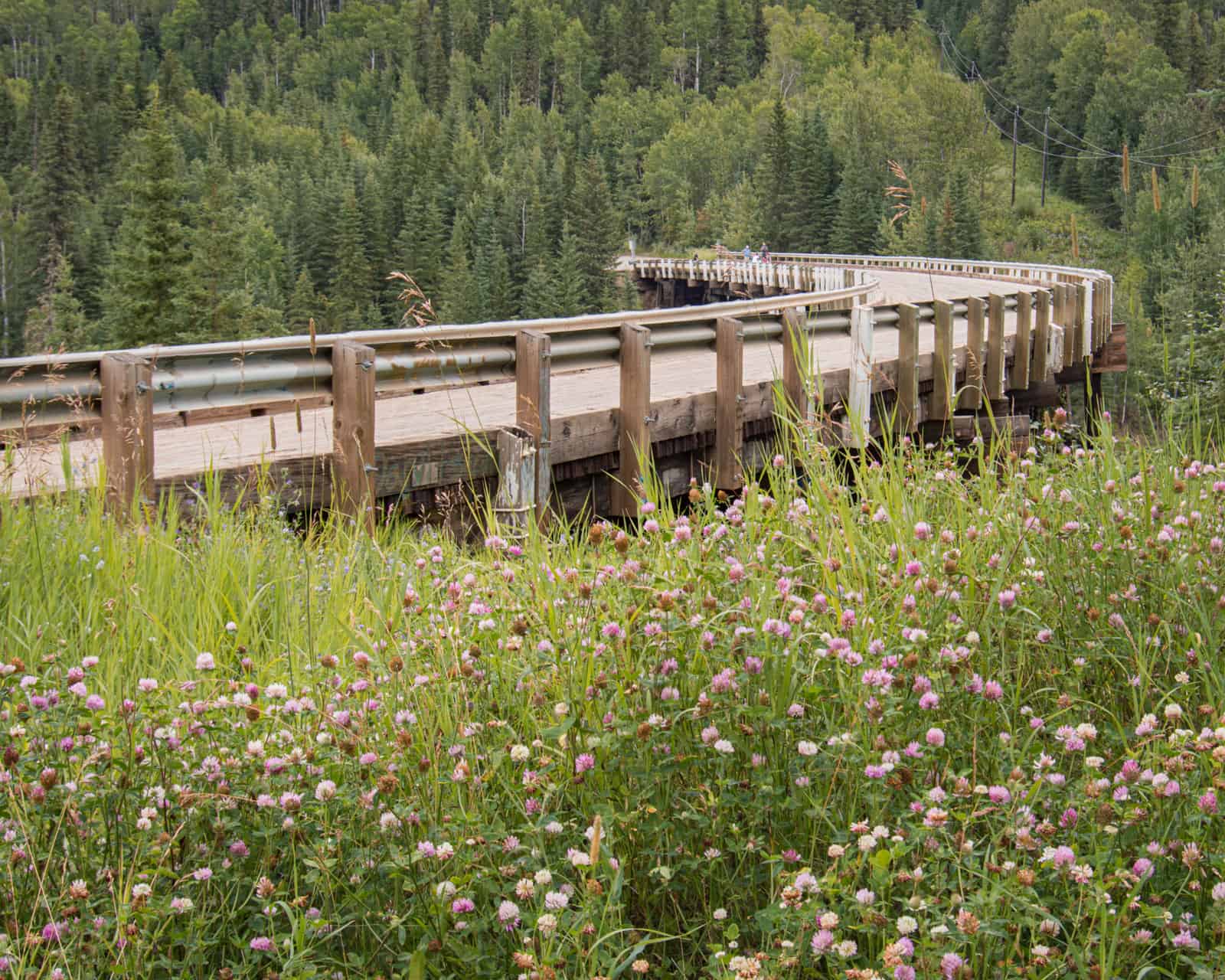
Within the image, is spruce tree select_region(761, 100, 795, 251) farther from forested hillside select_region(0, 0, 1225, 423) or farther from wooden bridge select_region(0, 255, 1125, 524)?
wooden bridge select_region(0, 255, 1125, 524)

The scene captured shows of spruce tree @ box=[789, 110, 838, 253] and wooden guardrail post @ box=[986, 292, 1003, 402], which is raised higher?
wooden guardrail post @ box=[986, 292, 1003, 402]

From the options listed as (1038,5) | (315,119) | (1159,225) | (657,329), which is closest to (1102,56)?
(1038,5)

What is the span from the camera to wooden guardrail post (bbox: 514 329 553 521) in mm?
7465

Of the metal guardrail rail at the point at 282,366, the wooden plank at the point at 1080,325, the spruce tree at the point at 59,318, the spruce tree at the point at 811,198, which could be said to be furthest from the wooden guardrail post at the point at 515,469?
the spruce tree at the point at 811,198

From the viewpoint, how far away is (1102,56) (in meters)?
147

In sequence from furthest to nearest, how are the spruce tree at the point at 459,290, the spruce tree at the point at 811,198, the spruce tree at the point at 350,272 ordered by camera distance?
the spruce tree at the point at 811,198, the spruce tree at the point at 459,290, the spruce tree at the point at 350,272

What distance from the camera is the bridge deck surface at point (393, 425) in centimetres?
633

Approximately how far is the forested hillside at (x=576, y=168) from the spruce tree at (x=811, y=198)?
26 cm

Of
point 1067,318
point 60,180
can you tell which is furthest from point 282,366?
point 60,180

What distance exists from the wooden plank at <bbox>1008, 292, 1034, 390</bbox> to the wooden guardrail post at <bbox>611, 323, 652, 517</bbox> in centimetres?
914

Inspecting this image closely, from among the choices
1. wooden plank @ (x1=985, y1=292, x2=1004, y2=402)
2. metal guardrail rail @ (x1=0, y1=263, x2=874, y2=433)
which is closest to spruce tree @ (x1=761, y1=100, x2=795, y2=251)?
wooden plank @ (x1=985, y1=292, x2=1004, y2=402)

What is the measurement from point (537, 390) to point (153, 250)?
58.7m

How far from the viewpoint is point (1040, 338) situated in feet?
57.2

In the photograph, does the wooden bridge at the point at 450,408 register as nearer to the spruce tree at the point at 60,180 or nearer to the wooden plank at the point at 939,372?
the wooden plank at the point at 939,372
